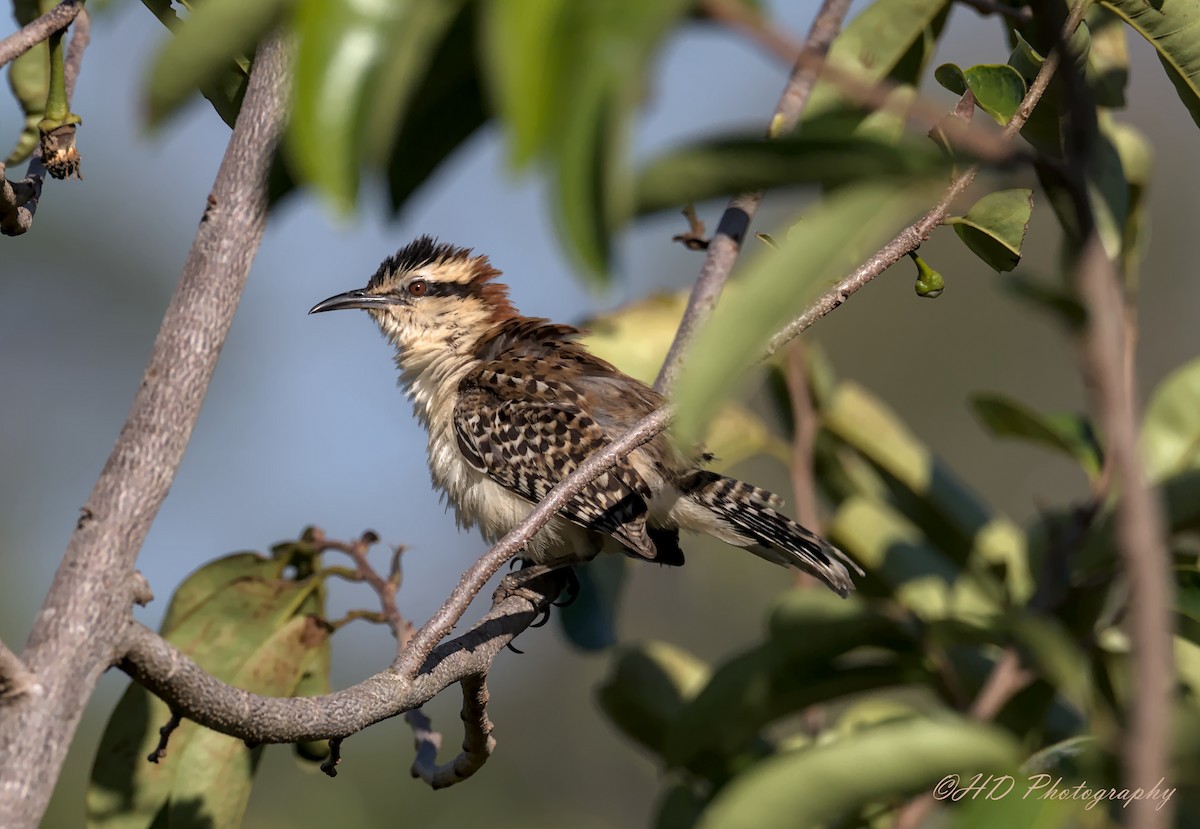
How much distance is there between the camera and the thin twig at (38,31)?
224 centimetres

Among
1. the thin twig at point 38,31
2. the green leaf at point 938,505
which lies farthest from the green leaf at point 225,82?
the green leaf at point 938,505

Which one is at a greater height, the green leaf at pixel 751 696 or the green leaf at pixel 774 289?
the green leaf at pixel 774 289

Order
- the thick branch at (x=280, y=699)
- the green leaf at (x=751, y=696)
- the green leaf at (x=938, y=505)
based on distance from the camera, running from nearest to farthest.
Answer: the thick branch at (x=280, y=699) < the green leaf at (x=751, y=696) < the green leaf at (x=938, y=505)

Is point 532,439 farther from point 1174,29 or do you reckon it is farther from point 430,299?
point 1174,29

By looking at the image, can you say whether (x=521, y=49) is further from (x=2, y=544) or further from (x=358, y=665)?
(x=358, y=665)

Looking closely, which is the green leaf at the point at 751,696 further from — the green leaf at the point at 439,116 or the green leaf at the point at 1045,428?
the green leaf at the point at 439,116

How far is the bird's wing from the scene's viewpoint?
4.36m

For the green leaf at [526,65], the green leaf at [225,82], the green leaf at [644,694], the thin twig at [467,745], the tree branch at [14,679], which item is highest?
the green leaf at [225,82]

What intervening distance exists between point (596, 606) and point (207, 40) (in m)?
2.87

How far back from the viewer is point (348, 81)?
3.69 ft

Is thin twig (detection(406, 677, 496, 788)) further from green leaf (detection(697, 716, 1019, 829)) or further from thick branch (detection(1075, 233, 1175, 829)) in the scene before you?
thick branch (detection(1075, 233, 1175, 829))

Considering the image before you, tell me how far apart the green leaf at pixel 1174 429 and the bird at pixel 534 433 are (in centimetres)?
90

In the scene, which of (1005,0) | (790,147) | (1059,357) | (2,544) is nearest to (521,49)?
(790,147)

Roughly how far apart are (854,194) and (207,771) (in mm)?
2355
